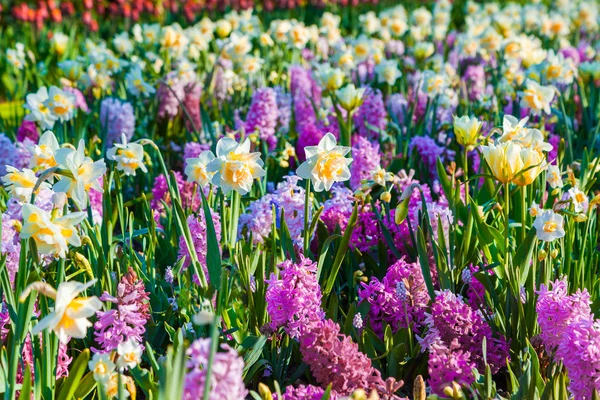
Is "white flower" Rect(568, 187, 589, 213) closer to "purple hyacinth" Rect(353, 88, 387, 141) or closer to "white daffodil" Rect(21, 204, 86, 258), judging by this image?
"white daffodil" Rect(21, 204, 86, 258)

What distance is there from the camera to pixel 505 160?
178 cm

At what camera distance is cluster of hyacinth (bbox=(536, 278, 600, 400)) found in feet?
5.21

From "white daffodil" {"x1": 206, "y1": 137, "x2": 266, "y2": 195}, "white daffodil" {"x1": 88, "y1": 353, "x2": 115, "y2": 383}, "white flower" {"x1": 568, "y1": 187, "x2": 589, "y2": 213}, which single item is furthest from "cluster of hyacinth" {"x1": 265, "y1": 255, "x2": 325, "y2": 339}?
"white flower" {"x1": 568, "y1": 187, "x2": 589, "y2": 213}

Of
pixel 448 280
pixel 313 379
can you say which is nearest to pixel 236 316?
pixel 313 379

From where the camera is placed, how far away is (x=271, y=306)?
1844 mm

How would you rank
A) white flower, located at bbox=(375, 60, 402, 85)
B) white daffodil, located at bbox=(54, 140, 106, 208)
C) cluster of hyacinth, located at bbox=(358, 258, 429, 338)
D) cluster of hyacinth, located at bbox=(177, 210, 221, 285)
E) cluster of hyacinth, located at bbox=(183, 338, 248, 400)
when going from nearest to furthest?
cluster of hyacinth, located at bbox=(183, 338, 248, 400) → white daffodil, located at bbox=(54, 140, 106, 208) → cluster of hyacinth, located at bbox=(358, 258, 429, 338) → cluster of hyacinth, located at bbox=(177, 210, 221, 285) → white flower, located at bbox=(375, 60, 402, 85)

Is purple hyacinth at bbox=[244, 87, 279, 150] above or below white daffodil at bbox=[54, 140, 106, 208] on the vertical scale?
below

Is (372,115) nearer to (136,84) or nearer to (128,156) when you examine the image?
(136,84)

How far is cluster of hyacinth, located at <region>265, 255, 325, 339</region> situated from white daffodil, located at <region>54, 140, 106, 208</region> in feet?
1.55

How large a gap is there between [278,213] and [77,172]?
840 millimetres

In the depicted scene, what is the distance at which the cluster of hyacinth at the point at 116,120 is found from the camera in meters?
3.47

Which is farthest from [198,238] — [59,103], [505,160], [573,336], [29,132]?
[29,132]

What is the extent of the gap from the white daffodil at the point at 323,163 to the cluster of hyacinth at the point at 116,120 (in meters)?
1.77

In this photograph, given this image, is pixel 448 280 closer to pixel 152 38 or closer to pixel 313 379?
pixel 313 379
